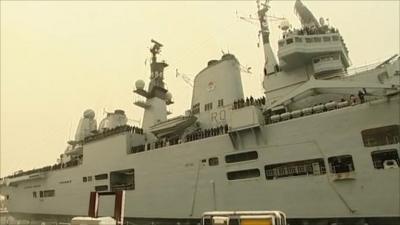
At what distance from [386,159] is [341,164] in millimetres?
1868

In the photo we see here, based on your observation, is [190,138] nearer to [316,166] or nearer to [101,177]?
[316,166]

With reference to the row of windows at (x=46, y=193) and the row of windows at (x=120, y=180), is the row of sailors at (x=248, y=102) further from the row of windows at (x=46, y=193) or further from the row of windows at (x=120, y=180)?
the row of windows at (x=46, y=193)

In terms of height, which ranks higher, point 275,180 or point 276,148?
point 276,148

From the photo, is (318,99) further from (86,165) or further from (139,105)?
(86,165)

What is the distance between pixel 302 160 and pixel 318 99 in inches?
151

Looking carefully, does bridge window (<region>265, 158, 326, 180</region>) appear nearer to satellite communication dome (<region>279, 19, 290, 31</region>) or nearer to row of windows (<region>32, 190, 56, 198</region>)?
satellite communication dome (<region>279, 19, 290, 31</region>)

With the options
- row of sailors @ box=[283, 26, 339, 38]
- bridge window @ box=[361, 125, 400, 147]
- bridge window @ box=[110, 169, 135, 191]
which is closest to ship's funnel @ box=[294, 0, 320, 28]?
row of sailors @ box=[283, 26, 339, 38]

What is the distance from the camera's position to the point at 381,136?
13.9m

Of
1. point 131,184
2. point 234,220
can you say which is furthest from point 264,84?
point 234,220

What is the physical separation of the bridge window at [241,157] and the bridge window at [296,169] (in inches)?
39.0

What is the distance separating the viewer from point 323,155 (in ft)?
49.9

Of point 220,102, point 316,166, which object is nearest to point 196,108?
point 220,102

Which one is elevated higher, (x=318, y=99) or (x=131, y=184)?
(x=318, y=99)

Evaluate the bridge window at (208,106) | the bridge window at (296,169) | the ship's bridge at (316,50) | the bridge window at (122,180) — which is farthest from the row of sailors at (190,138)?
the ship's bridge at (316,50)
